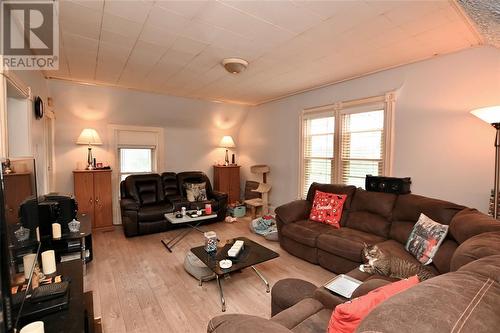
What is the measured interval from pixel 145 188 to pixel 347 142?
383 cm

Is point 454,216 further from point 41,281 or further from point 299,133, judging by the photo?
point 41,281

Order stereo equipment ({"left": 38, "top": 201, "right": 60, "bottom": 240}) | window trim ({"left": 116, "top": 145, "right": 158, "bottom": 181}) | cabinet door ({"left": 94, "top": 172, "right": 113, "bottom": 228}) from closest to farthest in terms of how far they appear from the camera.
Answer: stereo equipment ({"left": 38, "top": 201, "right": 60, "bottom": 240})
cabinet door ({"left": 94, "top": 172, "right": 113, "bottom": 228})
window trim ({"left": 116, "top": 145, "right": 158, "bottom": 181})

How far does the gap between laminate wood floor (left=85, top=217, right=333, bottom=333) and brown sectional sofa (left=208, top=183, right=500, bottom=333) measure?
0.41m

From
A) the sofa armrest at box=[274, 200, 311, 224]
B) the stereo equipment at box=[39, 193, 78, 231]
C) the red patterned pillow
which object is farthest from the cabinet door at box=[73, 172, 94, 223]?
the red patterned pillow

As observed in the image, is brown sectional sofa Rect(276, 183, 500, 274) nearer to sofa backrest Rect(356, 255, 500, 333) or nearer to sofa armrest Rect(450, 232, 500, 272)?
sofa armrest Rect(450, 232, 500, 272)

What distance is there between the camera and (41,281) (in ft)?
4.75

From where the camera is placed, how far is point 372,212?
3.05 m

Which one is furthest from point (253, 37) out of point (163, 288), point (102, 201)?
point (102, 201)

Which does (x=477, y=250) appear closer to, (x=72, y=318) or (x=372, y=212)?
(x=372, y=212)

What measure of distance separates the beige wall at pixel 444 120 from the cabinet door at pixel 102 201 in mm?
4423

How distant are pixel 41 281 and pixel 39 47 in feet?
8.23

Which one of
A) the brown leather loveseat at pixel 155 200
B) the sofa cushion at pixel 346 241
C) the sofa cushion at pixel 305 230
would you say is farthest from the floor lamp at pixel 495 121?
the brown leather loveseat at pixel 155 200

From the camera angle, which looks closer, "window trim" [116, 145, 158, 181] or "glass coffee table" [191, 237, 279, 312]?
"glass coffee table" [191, 237, 279, 312]

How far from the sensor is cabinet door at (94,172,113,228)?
13.8 ft
